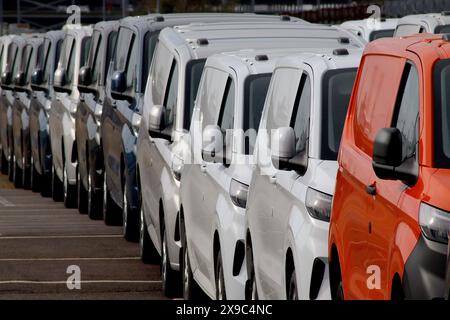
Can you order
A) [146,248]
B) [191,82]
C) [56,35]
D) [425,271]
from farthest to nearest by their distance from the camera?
1. [56,35]
2. [146,248]
3. [191,82]
4. [425,271]

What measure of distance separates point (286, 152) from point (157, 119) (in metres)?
4.55

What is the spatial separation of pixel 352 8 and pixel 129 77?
3336cm

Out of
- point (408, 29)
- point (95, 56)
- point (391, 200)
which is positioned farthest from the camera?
point (95, 56)

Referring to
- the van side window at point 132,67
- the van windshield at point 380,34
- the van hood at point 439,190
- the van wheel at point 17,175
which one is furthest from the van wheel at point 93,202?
the van hood at point 439,190

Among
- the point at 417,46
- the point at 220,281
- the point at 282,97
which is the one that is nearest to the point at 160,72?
the point at 220,281

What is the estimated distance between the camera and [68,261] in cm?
1614

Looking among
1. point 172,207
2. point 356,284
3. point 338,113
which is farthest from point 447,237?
point 172,207

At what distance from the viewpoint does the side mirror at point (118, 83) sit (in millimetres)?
17941

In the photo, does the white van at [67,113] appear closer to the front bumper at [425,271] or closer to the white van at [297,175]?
the white van at [297,175]

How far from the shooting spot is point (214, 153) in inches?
456

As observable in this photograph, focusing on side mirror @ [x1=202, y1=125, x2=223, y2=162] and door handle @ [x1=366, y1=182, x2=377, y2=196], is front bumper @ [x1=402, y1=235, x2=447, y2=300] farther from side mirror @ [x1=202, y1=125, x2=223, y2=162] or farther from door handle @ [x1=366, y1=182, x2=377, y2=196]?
side mirror @ [x1=202, y1=125, x2=223, y2=162]

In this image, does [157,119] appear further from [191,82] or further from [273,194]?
[273,194]

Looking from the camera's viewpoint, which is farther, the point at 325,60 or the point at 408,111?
the point at 325,60

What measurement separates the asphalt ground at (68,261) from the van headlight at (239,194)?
2.61 meters
